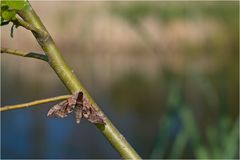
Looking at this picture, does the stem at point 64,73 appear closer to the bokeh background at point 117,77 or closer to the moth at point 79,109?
the moth at point 79,109

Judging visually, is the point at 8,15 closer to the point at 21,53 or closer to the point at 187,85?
the point at 21,53

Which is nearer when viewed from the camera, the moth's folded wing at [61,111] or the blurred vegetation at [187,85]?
the moth's folded wing at [61,111]

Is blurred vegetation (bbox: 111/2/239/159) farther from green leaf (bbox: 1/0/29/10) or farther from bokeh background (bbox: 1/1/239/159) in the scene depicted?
green leaf (bbox: 1/0/29/10)

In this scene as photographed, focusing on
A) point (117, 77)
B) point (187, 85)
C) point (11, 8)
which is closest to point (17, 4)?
point (11, 8)

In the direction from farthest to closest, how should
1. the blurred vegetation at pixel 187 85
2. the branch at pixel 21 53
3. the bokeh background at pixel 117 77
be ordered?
the bokeh background at pixel 117 77 < the blurred vegetation at pixel 187 85 < the branch at pixel 21 53

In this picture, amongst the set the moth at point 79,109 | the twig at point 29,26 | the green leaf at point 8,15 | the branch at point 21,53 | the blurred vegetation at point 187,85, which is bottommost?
the blurred vegetation at point 187,85

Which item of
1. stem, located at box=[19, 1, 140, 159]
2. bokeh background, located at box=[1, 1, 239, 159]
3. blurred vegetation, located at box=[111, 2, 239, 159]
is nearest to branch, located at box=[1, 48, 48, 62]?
stem, located at box=[19, 1, 140, 159]

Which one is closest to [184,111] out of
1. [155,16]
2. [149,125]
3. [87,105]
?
[87,105]

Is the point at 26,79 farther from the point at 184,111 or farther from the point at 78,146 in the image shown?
the point at 184,111

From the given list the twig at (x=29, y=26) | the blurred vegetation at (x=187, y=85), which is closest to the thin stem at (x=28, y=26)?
the twig at (x=29, y=26)
